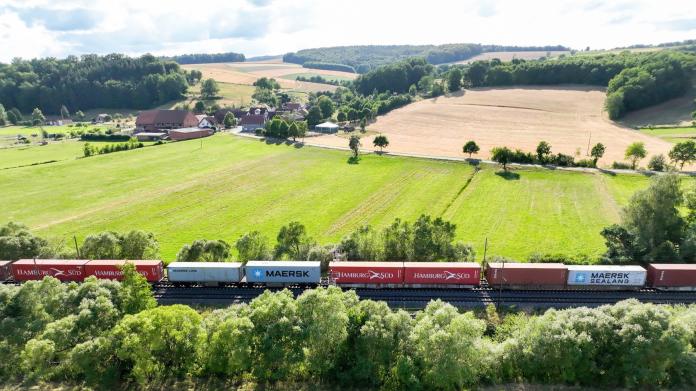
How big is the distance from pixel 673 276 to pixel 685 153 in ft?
179

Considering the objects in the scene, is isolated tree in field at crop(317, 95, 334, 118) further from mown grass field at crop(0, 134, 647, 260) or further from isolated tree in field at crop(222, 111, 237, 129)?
mown grass field at crop(0, 134, 647, 260)

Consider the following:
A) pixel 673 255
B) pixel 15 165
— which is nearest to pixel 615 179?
pixel 673 255

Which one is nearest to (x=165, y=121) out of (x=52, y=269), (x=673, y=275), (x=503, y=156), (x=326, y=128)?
(x=326, y=128)

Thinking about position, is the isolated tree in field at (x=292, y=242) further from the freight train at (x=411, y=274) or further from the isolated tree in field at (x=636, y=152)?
the isolated tree in field at (x=636, y=152)

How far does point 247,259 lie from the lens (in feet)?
167

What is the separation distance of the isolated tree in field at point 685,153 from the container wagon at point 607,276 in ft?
184

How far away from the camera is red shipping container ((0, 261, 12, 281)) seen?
49.7 metres

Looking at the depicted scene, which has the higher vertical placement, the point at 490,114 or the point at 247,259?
the point at 490,114

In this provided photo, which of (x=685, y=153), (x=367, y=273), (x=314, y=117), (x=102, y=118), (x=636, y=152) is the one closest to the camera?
(x=367, y=273)

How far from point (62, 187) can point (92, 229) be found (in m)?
30.2

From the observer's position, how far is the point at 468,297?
148 feet

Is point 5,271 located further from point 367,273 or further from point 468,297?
point 468,297

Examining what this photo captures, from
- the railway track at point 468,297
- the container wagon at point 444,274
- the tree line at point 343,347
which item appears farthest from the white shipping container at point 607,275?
the tree line at point 343,347

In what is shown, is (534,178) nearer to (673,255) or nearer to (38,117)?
(673,255)
